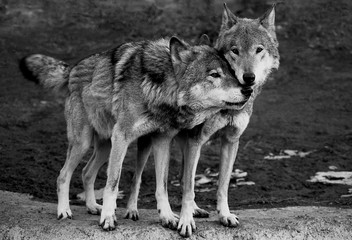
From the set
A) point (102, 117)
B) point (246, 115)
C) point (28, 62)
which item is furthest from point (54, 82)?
point (246, 115)

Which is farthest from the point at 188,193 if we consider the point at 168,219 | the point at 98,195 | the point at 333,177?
the point at 333,177

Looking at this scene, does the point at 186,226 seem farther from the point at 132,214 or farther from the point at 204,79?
the point at 204,79

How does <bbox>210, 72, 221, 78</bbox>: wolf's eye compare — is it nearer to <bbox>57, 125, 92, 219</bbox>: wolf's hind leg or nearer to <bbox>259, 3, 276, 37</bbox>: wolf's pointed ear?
<bbox>259, 3, 276, 37</bbox>: wolf's pointed ear

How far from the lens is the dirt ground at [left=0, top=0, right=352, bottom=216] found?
28.7ft

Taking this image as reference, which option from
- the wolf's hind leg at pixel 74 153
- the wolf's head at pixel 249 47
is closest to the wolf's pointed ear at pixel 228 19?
the wolf's head at pixel 249 47

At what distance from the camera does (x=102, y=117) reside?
6762 mm

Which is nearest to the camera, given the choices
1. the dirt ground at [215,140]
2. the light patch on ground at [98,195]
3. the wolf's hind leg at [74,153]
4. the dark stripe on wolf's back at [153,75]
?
the dark stripe on wolf's back at [153,75]

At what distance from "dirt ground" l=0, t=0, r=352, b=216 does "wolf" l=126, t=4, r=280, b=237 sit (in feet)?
5.10

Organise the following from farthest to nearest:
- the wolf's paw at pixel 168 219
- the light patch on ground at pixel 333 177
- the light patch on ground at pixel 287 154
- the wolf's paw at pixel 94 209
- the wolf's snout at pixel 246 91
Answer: the light patch on ground at pixel 287 154, the light patch on ground at pixel 333 177, the wolf's paw at pixel 94 209, the wolf's paw at pixel 168 219, the wolf's snout at pixel 246 91

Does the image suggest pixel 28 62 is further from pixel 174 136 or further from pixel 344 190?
pixel 344 190

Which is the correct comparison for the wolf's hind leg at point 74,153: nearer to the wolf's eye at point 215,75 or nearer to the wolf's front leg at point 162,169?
the wolf's front leg at point 162,169

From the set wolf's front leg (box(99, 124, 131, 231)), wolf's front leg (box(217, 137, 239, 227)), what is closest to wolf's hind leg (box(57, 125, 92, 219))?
wolf's front leg (box(99, 124, 131, 231))

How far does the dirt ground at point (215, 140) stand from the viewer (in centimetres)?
876

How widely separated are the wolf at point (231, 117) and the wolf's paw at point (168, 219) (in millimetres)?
106
